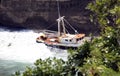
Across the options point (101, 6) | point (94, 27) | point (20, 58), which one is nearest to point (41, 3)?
point (94, 27)

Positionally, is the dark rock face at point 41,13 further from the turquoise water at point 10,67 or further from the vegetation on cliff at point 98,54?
the vegetation on cliff at point 98,54

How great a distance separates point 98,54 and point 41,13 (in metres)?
33.5

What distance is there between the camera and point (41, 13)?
144 ft

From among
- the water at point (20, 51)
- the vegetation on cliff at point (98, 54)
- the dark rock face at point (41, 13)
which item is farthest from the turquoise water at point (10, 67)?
the vegetation on cliff at point (98, 54)

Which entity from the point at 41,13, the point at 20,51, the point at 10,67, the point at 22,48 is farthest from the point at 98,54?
the point at 41,13

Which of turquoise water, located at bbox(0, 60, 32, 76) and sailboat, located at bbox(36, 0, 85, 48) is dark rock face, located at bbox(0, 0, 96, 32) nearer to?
sailboat, located at bbox(36, 0, 85, 48)

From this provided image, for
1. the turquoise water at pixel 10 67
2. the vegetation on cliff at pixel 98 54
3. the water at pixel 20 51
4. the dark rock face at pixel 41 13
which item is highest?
the dark rock face at pixel 41 13

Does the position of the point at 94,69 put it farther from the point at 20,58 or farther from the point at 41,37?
the point at 41,37

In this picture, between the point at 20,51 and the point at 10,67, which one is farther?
the point at 20,51

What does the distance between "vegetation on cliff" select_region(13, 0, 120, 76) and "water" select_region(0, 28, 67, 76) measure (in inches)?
688

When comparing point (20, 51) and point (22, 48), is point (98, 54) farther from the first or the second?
point (22, 48)

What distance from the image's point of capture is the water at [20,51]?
3094cm

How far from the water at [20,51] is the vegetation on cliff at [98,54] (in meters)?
17.5

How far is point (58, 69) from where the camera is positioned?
11.1 metres
